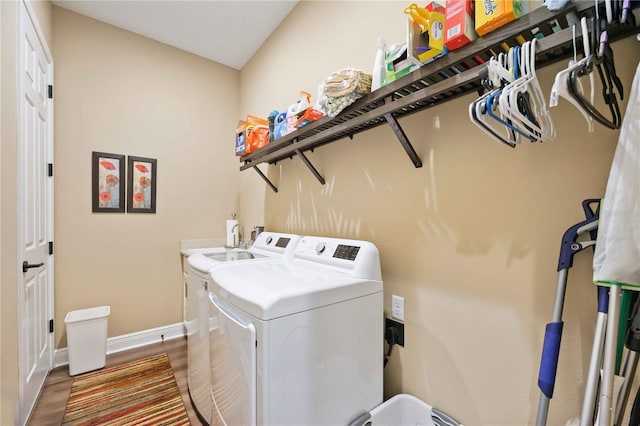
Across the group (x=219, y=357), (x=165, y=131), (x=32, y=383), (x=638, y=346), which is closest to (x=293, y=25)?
(x=165, y=131)

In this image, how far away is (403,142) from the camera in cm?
130

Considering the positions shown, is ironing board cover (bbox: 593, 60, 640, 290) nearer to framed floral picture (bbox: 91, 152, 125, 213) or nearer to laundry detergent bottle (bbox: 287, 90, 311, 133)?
laundry detergent bottle (bbox: 287, 90, 311, 133)

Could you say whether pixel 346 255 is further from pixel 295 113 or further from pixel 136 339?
pixel 136 339

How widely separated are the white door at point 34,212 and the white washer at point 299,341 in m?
1.30

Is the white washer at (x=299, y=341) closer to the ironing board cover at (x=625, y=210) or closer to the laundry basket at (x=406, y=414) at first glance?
the laundry basket at (x=406, y=414)

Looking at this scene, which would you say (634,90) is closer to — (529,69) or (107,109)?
(529,69)

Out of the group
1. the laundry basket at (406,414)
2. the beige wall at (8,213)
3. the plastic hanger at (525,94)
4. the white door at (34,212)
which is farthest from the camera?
the white door at (34,212)

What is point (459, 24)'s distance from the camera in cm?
89

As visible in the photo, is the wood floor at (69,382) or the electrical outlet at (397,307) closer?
the electrical outlet at (397,307)

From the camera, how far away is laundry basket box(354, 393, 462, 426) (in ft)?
4.11

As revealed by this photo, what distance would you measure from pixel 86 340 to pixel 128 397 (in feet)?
2.32

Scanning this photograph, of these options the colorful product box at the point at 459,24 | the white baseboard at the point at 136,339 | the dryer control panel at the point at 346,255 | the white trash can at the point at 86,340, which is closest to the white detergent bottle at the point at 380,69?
the colorful product box at the point at 459,24

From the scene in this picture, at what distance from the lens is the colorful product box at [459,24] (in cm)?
89

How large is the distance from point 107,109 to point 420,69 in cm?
294
